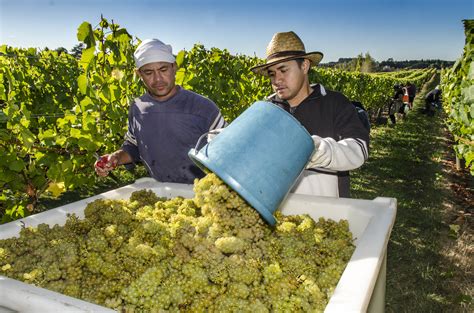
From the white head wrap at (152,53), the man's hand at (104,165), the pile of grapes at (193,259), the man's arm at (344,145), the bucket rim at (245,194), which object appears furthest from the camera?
the white head wrap at (152,53)

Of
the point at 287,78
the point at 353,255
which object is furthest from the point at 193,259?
the point at 287,78

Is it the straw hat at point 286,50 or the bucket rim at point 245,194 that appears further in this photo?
the straw hat at point 286,50

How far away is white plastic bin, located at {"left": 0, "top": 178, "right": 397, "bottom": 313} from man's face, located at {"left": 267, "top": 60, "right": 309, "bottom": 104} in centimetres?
94

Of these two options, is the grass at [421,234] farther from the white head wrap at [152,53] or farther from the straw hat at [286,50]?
the white head wrap at [152,53]

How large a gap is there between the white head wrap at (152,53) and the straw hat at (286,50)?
0.76 meters

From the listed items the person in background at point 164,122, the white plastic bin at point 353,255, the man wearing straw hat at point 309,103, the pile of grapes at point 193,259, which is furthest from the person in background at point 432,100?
the pile of grapes at point 193,259

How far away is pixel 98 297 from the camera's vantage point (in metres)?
1.36

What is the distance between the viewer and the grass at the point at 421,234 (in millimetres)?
3715

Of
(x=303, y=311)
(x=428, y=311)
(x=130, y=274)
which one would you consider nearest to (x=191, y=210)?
→ (x=130, y=274)

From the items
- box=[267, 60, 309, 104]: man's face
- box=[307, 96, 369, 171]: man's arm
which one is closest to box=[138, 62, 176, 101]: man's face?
box=[267, 60, 309, 104]: man's face

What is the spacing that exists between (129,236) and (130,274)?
0.30 metres

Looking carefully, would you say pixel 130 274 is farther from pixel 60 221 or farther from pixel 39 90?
pixel 39 90

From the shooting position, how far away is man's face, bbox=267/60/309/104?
265cm

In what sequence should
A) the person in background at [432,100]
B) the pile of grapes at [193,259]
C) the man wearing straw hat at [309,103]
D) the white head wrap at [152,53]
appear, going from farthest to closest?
the person in background at [432,100]
the white head wrap at [152,53]
the man wearing straw hat at [309,103]
the pile of grapes at [193,259]
